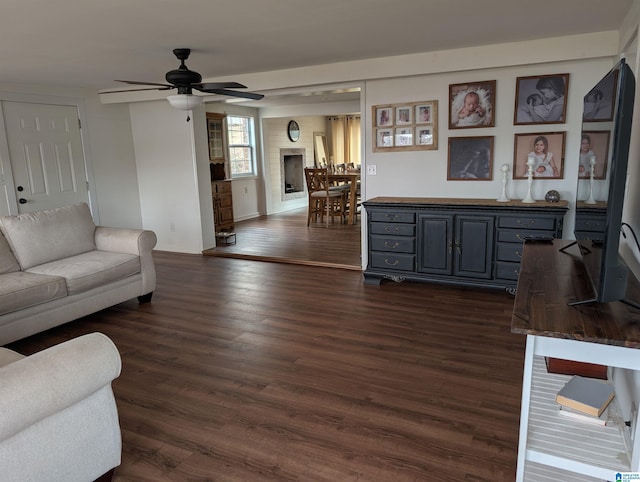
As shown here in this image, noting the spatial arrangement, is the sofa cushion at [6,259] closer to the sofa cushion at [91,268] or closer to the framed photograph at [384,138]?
the sofa cushion at [91,268]

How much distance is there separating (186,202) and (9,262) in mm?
2877

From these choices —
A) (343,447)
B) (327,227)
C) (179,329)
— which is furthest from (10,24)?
(327,227)

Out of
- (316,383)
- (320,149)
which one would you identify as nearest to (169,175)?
Result: (316,383)

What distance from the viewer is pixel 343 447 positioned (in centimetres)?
217

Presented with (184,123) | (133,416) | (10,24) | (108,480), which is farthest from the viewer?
(184,123)

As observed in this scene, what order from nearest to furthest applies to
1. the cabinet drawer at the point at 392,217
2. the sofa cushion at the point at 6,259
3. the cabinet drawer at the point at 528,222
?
the sofa cushion at the point at 6,259, the cabinet drawer at the point at 528,222, the cabinet drawer at the point at 392,217

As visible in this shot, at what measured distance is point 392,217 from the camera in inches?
180

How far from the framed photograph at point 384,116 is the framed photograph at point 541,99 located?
4.07ft

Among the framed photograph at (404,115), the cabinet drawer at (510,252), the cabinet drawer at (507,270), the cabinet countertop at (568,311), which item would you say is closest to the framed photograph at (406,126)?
the framed photograph at (404,115)

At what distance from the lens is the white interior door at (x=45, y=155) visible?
5363 millimetres

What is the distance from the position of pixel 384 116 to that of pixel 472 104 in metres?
0.92

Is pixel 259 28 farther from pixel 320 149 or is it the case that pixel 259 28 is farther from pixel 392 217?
pixel 320 149

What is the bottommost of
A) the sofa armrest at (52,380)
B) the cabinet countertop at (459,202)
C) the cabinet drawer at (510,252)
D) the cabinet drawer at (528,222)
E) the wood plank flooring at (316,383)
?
the wood plank flooring at (316,383)

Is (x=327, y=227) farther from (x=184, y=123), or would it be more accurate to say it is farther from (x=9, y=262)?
(x=9, y=262)
